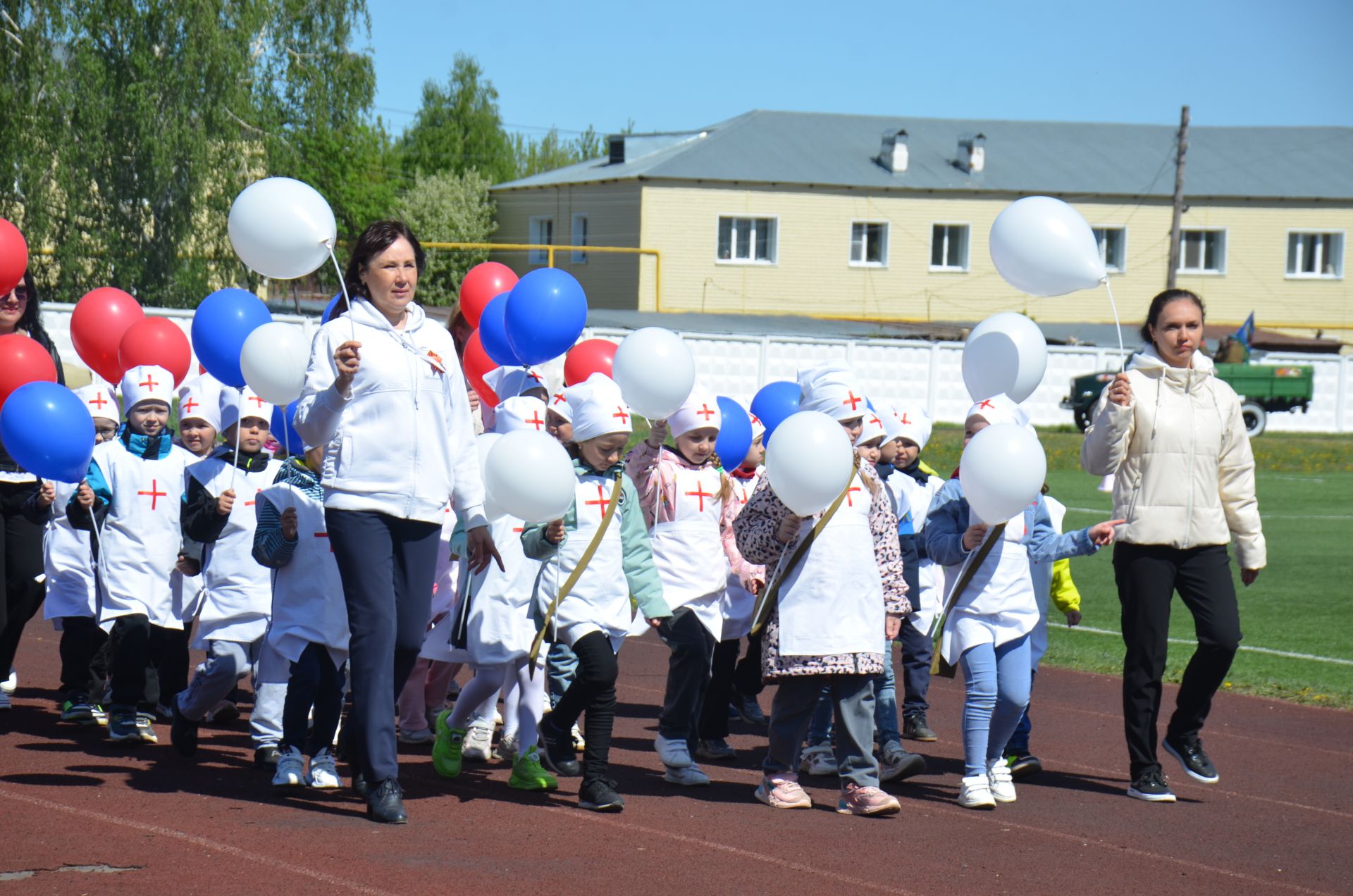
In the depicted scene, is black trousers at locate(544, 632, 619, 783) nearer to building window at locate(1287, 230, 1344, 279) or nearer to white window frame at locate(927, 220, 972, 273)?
white window frame at locate(927, 220, 972, 273)

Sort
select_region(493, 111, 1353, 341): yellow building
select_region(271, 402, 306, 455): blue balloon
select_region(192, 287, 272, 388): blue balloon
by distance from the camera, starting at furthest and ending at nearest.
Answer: select_region(493, 111, 1353, 341): yellow building
select_region(192, 287, 272, 388): blue balloon
select_region(271, 402, 306, 455): blue balloon

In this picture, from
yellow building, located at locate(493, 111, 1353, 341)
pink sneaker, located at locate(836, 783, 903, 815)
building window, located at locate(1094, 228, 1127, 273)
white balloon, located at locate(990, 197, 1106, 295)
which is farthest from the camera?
building window, located at locate(1094, 228, 1127, 273)

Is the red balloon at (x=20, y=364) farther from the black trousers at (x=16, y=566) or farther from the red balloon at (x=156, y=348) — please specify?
the red balloon at (x=156, y=348)

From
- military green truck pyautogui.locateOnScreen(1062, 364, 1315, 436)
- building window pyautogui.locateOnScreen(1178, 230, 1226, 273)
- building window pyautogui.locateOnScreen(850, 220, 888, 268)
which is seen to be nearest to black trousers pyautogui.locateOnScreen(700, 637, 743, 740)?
military green truck pyautogui.locateOnScreen(1062, 364, 1315, 436)

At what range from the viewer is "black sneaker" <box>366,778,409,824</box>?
5855 millimetres

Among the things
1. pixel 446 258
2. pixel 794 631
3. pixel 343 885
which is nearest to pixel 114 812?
pixel 343 885

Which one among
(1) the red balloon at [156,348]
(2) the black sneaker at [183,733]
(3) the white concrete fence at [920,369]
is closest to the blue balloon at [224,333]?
(1) the red balloon at [156,348]

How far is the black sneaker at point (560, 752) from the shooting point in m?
6.86

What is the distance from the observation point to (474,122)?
86.9 m

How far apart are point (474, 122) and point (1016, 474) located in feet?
274

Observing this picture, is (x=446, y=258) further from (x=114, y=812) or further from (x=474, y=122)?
(x=114, y=812)

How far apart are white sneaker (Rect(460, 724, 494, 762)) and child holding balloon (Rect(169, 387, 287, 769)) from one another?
889 mm

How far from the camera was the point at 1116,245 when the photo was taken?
52.9m

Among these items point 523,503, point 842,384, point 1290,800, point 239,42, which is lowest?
point 1290,800
